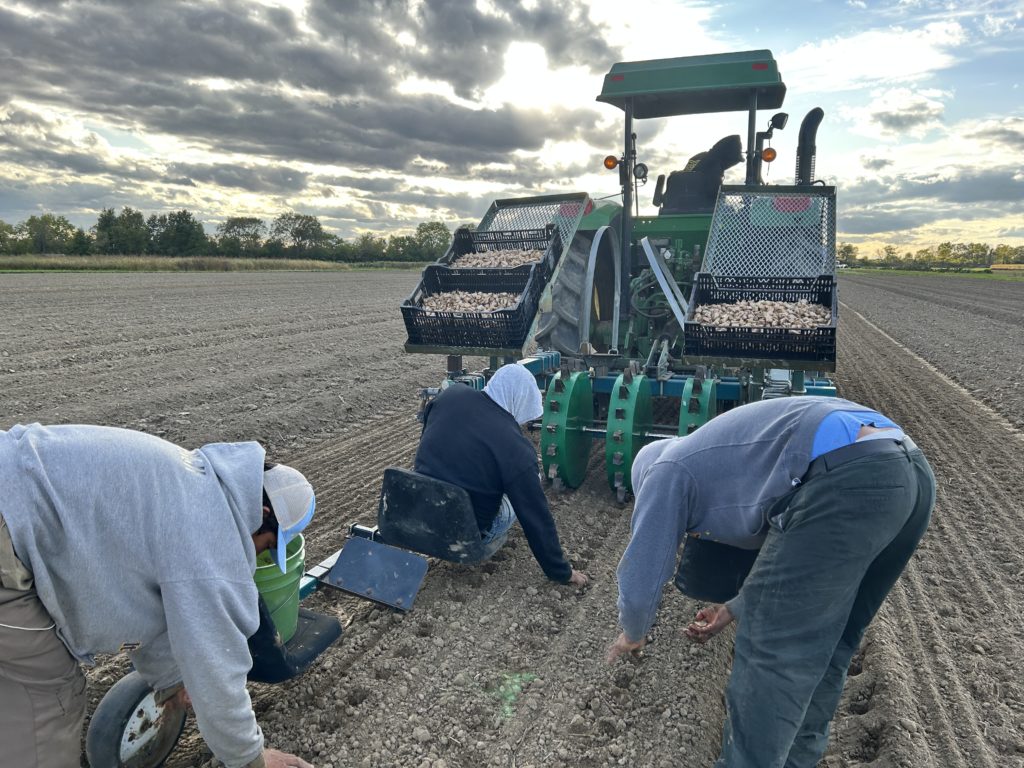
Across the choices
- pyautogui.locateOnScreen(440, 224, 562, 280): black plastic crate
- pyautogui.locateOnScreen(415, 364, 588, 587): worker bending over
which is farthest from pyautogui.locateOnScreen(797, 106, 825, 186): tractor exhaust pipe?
pyautogui.locateOnScreen(415, 364, 588, 587): worker bending over

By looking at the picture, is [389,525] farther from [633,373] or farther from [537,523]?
[633,373]

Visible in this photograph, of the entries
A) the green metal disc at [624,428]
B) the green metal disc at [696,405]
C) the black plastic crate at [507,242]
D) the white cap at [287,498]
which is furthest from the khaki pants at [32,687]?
the black plastic crate at [507,242]

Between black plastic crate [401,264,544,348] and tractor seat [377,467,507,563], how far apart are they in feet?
5.72

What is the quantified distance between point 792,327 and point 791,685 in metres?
2.99

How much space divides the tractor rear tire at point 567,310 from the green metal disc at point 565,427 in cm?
115

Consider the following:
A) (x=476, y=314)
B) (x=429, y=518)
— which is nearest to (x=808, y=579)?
(x=429, y=518)

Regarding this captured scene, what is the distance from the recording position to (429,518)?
131 inches

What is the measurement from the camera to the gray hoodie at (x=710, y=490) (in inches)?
75.1

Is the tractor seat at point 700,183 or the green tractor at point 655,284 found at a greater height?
the tractor seat at point 700,183

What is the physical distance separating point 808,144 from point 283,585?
19.3 ft

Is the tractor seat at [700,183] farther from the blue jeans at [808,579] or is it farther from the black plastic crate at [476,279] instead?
the blue jeans at [808,579]

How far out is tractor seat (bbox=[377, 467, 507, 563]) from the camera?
10.7ft

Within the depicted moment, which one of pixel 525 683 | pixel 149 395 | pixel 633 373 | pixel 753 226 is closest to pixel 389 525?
pixel 525 683

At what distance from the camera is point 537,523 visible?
3273mm
